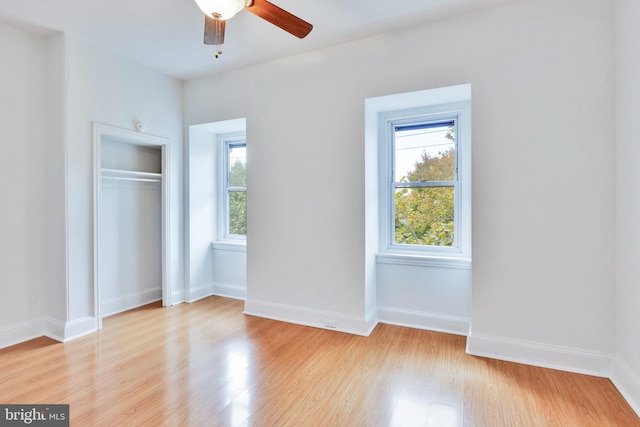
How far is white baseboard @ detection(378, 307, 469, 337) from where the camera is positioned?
301 cm

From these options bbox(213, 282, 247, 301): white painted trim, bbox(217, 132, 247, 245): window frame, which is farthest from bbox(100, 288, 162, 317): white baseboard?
bbox(217, 132, 247, 245): window frame

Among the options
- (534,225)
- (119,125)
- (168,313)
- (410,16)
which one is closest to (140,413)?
(168,313)

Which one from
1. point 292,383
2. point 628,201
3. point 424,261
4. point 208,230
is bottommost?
point 292,383

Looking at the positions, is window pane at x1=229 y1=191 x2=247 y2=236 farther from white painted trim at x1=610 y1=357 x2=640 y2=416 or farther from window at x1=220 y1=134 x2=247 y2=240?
white painted trim at x1=610 y1=357 x2=640 y2=416

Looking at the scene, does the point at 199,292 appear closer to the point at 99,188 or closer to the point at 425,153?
the point at 99,188

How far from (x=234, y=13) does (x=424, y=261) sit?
2.57 m

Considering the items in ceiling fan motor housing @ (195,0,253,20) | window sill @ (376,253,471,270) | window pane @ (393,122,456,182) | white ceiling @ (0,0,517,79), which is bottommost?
window sill @ (376,253,471,270)

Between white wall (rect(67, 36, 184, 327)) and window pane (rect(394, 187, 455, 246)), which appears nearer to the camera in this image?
white wall (rect(67, 36, 184, 327))

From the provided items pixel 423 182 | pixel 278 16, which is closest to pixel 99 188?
pixel 278 16

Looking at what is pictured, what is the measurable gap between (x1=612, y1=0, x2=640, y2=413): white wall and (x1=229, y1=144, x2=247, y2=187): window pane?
3.76m

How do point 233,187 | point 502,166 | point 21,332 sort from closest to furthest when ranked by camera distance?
point 502,166
point 21,332
point 233,187

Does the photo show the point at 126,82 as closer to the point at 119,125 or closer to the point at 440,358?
the point at 119,125

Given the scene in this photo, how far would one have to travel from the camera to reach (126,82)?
132 inches

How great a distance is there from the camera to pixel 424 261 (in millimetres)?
3141
